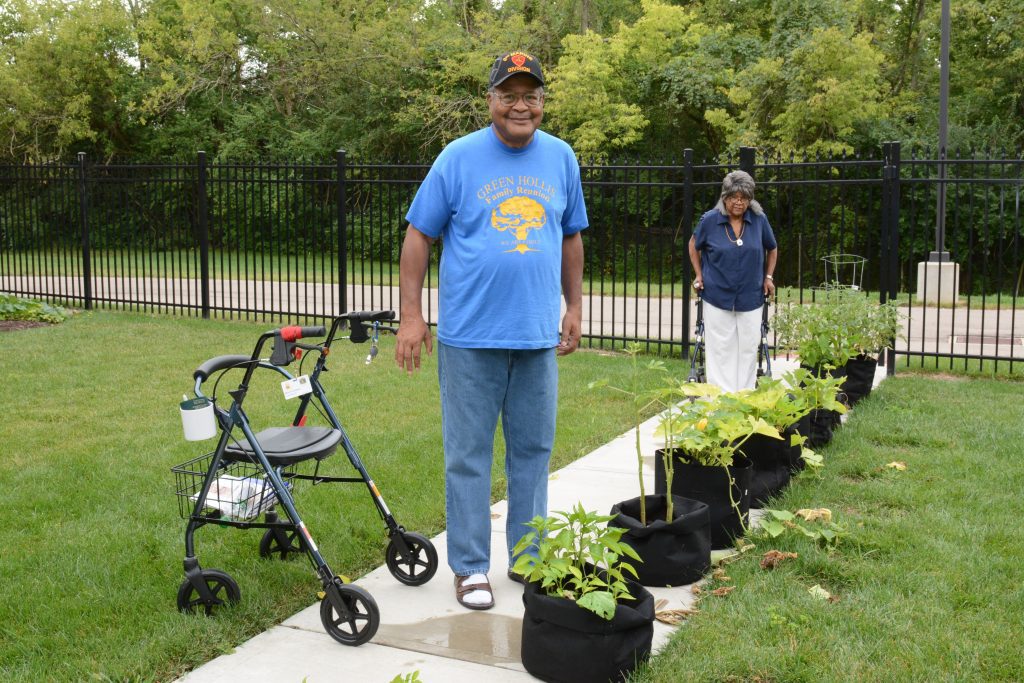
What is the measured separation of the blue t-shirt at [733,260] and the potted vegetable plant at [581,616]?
4.12m

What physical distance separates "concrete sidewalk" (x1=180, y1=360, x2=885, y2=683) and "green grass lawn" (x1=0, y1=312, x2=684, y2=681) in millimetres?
149

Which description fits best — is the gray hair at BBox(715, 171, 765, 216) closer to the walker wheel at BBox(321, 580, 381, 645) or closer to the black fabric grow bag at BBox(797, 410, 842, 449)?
the black fabric grow bag at BBox(797, 410, 842, 449)

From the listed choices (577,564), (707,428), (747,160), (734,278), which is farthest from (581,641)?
(747,160)

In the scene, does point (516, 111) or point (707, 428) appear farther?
point (707, 428)

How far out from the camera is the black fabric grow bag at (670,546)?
4625 millimetres

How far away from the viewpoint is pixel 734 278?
762 cm

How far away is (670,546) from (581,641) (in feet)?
3.57

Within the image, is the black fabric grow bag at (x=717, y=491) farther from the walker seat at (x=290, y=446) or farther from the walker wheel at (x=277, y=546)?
the walker wheel at (x=277, y=546)

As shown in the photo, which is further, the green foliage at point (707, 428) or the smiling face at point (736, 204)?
the smiling face at point (736, 204)

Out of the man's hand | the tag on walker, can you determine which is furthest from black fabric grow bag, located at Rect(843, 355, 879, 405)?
the tag on walker

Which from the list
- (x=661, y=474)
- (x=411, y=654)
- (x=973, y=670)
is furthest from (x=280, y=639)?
(x=973, y=670)

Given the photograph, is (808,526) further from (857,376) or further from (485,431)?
(857,376)

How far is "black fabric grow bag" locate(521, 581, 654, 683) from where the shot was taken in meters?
3.65

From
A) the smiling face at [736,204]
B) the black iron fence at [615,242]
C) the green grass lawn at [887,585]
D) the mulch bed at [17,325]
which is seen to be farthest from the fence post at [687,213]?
the mulch bed at [17,325]
